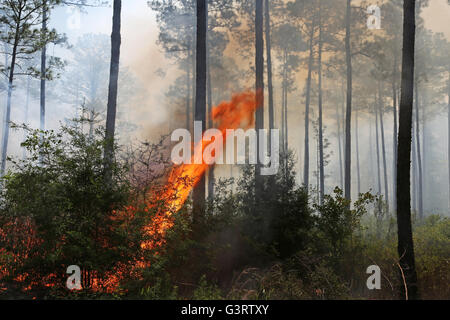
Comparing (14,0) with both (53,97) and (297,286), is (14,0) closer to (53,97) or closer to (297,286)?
(297,286)

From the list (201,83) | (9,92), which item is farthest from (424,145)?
(9,92)

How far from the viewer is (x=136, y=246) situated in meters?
8.07

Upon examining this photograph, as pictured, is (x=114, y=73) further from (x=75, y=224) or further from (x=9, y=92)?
(x=9, y=92)

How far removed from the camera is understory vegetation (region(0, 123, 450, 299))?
301 inches

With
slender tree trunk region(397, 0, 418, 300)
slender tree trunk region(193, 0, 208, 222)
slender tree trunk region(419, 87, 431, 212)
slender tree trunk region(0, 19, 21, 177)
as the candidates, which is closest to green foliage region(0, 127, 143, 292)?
slender tree trunk region(0, 19, 21, 177)

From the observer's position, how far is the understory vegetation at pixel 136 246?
25.1ft

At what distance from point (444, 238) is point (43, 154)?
13.9 meters

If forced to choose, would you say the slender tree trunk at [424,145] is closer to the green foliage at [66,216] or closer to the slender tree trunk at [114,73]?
the slender tree trunk at [114,73]

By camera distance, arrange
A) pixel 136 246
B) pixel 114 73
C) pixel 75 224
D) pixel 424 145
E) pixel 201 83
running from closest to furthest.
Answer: pixel 75 224 → pixel 136 246 → pixel 201 83 → pixel 114 73 → pixel 424 145

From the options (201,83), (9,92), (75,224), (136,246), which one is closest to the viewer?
(75,224)

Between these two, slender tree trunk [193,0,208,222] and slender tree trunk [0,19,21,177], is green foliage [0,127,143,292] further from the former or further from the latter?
slender tree trunk [193,0,208,222]

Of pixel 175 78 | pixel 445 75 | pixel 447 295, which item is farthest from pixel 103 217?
pixel 445 75

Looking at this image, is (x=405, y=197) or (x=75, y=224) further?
(x=405, y=197)

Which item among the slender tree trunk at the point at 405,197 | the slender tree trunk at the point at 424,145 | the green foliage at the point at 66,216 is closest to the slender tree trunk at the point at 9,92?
the green foliage at the point at 66,216
